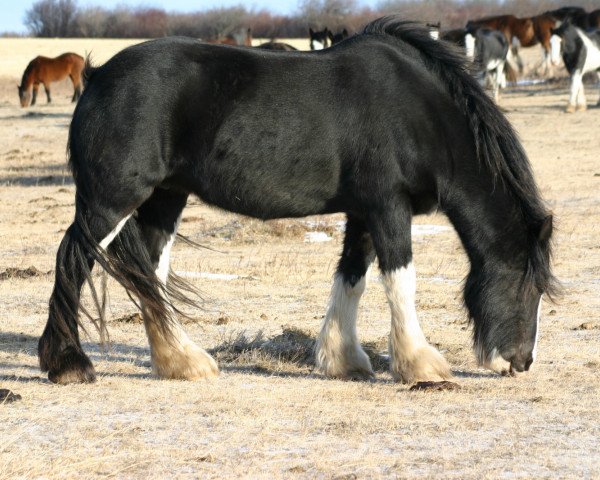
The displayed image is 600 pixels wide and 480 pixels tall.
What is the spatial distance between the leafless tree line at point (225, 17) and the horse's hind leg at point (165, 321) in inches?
2291

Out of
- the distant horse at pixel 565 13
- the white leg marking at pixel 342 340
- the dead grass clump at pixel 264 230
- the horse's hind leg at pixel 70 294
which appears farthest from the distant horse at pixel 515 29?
the horse's hind leg at pixel 70 294

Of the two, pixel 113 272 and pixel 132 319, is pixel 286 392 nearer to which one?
pixel 113 272

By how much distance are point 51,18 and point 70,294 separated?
80059 mm

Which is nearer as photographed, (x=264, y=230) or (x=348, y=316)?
(x=348, y=316)

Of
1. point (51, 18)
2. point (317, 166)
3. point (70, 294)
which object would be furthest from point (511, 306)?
point (51, 18)

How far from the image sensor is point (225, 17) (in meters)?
71.7

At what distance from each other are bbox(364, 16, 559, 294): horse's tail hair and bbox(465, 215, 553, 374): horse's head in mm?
34

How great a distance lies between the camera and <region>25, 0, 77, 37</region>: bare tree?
268ft

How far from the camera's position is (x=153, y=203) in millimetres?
6031

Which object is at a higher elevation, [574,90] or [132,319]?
[574,90]

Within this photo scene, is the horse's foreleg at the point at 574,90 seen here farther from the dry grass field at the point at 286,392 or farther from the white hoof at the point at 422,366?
the white hoof at the point at 422,366

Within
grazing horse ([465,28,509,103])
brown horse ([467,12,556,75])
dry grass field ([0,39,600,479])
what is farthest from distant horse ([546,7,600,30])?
dry grass field ([0,39,600,479])

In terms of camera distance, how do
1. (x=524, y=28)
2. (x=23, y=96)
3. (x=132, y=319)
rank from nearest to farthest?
(x=132, y=319)
(x=23, y=96)
(x=524, y=28)

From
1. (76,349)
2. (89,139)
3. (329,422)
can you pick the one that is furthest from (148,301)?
(329,422)
